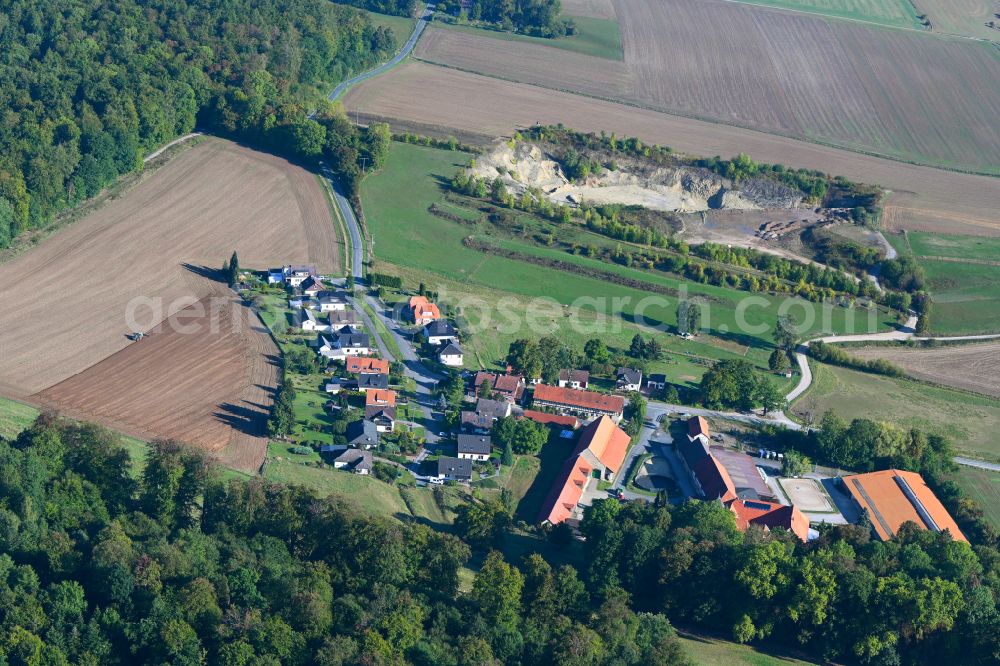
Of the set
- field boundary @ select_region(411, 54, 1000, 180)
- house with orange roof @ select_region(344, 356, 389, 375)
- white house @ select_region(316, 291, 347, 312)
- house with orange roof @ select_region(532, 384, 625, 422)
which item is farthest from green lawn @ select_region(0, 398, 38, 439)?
field boundary @ select_region(411, 54, 1000, 180)

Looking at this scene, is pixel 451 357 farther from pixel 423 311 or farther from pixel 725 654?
pixel 725 654

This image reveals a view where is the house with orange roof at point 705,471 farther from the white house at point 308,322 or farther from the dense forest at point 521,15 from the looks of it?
the dense forest at point 521,15

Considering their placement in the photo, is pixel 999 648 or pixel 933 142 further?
pixel 933 142

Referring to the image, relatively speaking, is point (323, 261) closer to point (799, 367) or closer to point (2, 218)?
point (2, 218)

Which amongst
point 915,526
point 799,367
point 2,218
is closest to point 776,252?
point 799,367

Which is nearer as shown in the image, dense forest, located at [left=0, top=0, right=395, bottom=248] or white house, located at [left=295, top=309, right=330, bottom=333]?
white house, located at [left=295, top=309, right=330, bottom=333]

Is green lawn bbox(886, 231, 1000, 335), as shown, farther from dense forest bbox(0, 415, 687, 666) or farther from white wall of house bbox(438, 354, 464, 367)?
dense forest bbox(0, 415, 687, 666)
